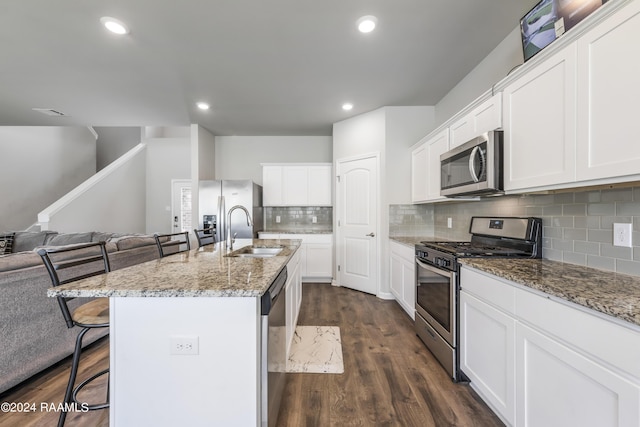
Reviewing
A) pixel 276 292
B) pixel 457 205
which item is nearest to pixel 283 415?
pixel 276 292

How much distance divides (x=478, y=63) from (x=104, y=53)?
3.63 m

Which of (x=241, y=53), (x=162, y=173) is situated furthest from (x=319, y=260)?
(x=162, y=173)

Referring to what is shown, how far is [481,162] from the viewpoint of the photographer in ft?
6.39

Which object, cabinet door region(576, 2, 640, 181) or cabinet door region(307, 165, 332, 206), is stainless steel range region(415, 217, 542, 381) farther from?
cabinet door region(307, 165, 332, 206)

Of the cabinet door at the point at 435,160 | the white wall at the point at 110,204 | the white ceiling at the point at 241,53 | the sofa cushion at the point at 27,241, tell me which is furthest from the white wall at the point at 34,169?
the cabinet door at the point at 435,160

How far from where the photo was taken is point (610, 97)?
112cm

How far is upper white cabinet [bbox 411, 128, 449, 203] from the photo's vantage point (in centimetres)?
278

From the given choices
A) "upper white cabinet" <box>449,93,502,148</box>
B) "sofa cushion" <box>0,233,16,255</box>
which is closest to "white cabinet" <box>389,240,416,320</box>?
"upper white cabinet" <box>449,93,502,148</box>

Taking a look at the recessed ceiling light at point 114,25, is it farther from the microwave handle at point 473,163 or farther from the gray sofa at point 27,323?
the microwave handle at point 473,163

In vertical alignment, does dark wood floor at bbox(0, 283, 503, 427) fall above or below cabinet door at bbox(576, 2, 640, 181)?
below

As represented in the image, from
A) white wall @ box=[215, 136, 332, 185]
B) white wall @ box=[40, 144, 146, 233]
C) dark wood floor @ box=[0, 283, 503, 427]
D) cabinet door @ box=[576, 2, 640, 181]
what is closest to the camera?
cabinet door @ box=[576, 2, 640, 181]

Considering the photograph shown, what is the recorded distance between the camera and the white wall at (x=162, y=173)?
285 inches

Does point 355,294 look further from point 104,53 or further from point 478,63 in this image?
point 104,53

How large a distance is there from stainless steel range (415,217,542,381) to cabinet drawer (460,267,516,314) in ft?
0.29
